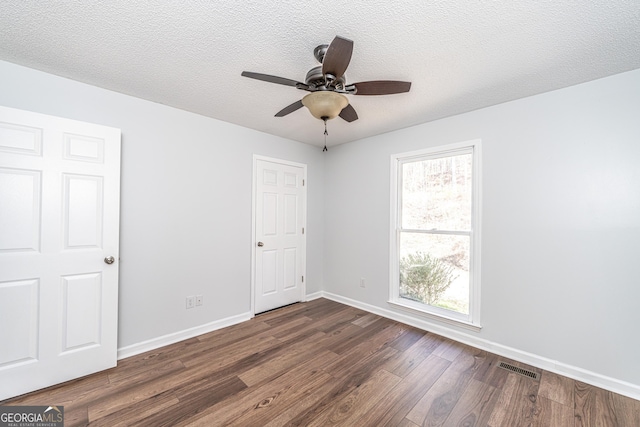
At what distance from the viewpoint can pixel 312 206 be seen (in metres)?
4.07

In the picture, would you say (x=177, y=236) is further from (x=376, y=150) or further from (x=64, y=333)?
(x=376, y=150)

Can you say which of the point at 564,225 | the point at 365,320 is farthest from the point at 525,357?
the point at 365,320

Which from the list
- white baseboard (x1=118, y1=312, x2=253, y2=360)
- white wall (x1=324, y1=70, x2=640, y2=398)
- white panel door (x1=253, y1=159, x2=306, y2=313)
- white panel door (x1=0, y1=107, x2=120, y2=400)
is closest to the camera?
white panel door (x1=0, y1=107, x2=120, y2=400)

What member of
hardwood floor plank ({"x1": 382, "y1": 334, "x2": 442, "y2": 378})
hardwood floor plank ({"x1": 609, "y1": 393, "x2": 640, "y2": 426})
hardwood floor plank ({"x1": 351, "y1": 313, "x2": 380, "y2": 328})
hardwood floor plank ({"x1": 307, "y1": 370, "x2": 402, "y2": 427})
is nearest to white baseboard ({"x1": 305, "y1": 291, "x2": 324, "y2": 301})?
hardwood floor plank ({"x1": 351, "y1": 313, "x2": 380, "y2": 328})

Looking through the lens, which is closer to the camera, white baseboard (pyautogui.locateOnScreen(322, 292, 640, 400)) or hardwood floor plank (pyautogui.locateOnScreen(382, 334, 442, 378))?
white baseboard (pyautogui.locateOnScreen(322, 292, 640, 400))

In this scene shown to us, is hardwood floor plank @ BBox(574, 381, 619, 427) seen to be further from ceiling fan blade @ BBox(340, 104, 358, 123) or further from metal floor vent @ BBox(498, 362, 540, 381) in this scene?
ceiling fan blade @ BBox(340, 104, 358, 123)

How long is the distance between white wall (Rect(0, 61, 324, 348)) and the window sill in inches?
77.6

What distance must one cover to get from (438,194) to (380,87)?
172 centimetres

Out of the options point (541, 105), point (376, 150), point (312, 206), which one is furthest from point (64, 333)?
point (541, 105)

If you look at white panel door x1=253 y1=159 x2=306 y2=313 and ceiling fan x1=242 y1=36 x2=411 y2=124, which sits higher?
ceiling fan x1=242 y1=36 x2=411 y2=124

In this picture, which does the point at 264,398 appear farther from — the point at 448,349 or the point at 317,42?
the point at 317,42

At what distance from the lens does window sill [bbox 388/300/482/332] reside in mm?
2615

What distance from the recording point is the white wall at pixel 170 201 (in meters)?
2.18
